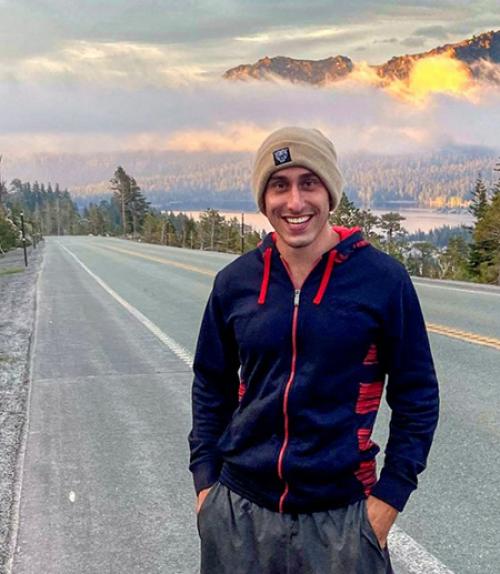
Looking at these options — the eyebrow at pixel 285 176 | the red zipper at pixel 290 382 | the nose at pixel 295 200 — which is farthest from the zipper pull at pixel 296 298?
the eyebrow at pixel 285 176

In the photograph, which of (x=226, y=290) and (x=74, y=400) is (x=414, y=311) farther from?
(x=74, y=400)

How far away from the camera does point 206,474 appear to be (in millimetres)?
2260

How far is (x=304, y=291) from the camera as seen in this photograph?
2043 mm

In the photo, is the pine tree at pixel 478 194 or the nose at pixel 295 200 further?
the pine tree at pixel 478 194

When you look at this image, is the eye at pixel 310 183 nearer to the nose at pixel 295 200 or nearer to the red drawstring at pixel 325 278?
the nose at pixel 295 200

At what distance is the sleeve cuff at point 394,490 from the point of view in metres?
2.00

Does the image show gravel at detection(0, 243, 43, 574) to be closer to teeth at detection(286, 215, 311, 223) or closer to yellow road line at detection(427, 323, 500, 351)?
teeth at detection(286, 215, 311, 223)

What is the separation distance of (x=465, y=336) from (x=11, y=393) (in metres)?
5.63

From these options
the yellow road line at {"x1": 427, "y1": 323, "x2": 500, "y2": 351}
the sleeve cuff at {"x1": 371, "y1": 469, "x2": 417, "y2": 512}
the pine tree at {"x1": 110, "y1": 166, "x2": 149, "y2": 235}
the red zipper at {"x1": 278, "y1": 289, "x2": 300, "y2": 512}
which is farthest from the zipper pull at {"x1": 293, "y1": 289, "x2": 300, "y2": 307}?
the pine tree at {"x1": 110, "y1": 166, "x2": 149, "y2": 235}

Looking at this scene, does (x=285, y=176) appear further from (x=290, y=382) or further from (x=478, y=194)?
(x=478, y=194)

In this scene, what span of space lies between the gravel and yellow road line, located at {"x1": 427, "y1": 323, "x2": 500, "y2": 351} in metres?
5.32

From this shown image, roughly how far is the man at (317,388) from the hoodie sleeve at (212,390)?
135 millimetres

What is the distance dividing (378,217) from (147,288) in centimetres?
6581

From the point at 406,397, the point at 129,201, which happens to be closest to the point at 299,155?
the point at 406,397
